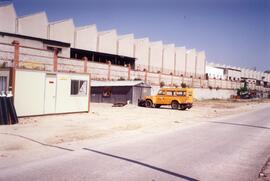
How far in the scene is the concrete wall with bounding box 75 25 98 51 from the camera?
46.3 metres

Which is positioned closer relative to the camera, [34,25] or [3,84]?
[3,84]

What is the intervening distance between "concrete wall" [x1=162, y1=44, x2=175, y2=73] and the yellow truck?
32.2m

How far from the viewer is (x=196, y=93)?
5400 cm

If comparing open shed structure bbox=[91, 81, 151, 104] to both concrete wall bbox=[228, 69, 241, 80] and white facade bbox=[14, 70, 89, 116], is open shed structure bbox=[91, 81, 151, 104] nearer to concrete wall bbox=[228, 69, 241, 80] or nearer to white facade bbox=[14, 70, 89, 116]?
white facade bbox=[14, 70, 89, 116]

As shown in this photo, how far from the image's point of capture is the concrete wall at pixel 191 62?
74.3 metres

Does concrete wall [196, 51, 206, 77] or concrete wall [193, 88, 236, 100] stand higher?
concrete wall [196, 51, 206, 77]

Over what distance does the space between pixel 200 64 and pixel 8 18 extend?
53816 mm

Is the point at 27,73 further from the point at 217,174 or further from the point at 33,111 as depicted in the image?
the point at 217,174

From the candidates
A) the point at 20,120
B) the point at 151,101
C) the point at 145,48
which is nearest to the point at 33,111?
the point at 20,120

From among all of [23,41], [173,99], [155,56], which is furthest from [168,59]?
[23,41]

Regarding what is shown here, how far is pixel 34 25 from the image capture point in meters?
39.7

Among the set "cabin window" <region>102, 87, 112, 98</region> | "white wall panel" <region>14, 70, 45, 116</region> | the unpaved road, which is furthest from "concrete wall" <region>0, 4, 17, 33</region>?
the unpaved road

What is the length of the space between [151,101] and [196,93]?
22838 millimetres

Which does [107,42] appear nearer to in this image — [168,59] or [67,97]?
[168,59]
